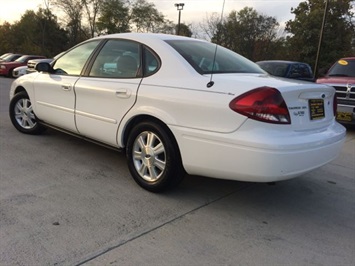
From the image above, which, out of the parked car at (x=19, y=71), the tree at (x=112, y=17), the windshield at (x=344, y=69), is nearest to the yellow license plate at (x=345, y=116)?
the windshield at (x=344, y=69)

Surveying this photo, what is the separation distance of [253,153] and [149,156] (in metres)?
1.14

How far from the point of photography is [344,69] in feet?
29.2

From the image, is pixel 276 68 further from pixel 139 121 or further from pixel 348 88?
pixel 139 121

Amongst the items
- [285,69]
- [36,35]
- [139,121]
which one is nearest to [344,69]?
[285,69]

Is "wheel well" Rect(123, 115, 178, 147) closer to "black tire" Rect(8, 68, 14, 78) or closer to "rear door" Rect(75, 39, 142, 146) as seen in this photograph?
"rear door" Rect(75, 39, 142, 146)

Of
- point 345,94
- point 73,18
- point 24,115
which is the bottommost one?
point 24,115

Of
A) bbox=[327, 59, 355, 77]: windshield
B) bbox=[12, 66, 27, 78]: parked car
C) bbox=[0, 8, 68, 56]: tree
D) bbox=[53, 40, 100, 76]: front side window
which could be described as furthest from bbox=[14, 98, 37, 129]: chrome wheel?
bbox=[0, 8, 68, 56]: tree

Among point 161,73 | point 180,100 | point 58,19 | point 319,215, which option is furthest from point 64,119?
point 58,19

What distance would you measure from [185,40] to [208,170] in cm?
166

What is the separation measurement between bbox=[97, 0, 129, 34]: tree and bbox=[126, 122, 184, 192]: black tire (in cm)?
5137

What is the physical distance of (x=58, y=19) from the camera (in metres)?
49.4

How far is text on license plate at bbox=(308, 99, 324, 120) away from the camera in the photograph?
132 inches

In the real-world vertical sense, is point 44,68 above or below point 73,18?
below

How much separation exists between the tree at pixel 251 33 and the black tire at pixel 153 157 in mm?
30928
